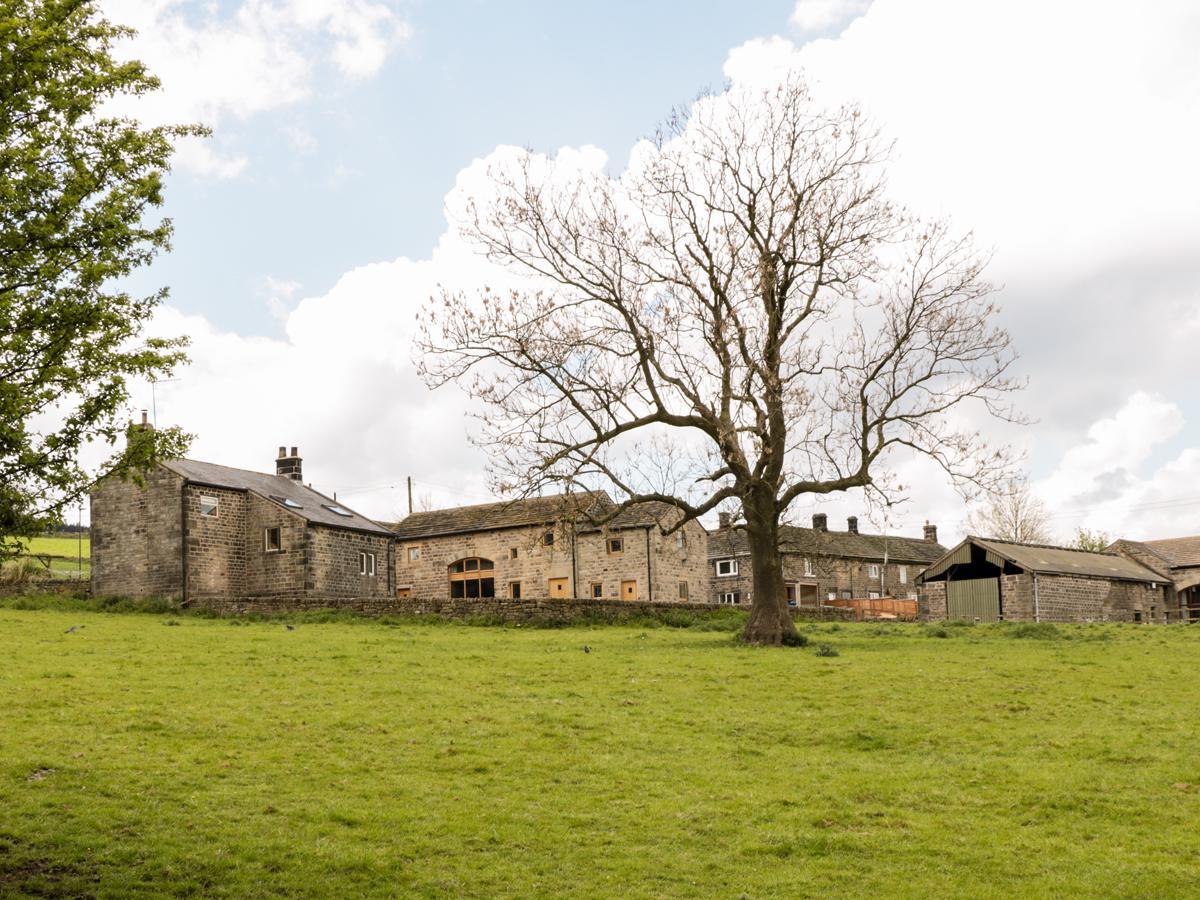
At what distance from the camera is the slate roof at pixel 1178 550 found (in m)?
76.6

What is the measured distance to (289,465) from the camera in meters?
57.7

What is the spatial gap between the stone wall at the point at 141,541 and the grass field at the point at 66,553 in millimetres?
25450

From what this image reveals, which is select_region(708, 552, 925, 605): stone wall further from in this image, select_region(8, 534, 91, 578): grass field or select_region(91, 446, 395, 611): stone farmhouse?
select_region(8, 534, 91, 578): grass field

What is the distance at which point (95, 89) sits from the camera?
39.8 ft

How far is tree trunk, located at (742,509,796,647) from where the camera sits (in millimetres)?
30219

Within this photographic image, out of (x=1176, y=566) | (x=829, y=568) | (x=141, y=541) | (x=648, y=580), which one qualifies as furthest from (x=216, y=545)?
(x=1176, y=566)

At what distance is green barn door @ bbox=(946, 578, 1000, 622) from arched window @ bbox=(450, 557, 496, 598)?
2633 centimetres

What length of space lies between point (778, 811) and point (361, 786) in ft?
18.0

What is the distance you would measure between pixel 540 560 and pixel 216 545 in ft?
59.6

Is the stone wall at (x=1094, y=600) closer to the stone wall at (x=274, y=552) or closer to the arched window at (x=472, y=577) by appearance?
the arched window at (x=472, y=577)

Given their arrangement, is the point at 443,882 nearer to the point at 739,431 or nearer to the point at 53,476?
the point at 53,476

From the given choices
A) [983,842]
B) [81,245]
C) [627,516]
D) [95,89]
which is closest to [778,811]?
[983,842]

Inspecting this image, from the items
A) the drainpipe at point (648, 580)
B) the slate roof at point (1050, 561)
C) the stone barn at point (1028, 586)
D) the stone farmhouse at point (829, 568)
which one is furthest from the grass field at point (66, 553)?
the slate roof at point (1050, 561)

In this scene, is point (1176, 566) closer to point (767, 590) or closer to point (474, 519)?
point (474, 519)
